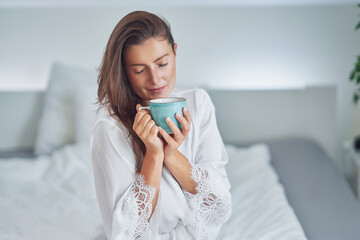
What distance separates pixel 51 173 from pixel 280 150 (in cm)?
113

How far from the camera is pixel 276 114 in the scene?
7.54 ft

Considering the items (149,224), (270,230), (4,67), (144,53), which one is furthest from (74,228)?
(4,67)

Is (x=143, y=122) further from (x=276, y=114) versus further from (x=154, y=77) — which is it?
(x=276, y=114)

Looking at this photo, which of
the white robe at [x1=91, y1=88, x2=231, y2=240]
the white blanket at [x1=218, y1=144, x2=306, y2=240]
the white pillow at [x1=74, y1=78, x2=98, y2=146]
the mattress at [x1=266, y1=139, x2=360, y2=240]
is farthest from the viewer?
the white pillow at [x1=74, y1=78, x2=98, y2=146]

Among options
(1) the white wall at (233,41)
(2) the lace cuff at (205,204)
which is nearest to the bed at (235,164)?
(1) the white wall at (233,41)

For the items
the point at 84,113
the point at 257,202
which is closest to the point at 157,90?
the point at 257,202

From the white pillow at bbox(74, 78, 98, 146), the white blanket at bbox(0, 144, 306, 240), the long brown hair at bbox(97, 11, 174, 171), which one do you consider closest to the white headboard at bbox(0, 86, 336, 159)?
the white blanket at bbox(0, 144, 306, 240)

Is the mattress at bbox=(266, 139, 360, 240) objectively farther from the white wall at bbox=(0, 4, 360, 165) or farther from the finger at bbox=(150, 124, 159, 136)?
the finger at bbox=(150, 124, 159, 136)

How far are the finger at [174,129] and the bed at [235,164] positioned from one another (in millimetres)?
500

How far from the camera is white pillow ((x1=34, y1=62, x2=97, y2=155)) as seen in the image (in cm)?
225

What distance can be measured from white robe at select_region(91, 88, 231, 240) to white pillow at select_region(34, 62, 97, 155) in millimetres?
1308

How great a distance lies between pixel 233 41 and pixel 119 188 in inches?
62.4

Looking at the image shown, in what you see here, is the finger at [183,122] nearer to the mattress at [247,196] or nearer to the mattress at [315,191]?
the mattress at [247,196]

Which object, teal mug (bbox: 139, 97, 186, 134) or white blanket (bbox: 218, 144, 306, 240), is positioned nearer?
teal mug (bbox: 139, 97, 186, 134)
